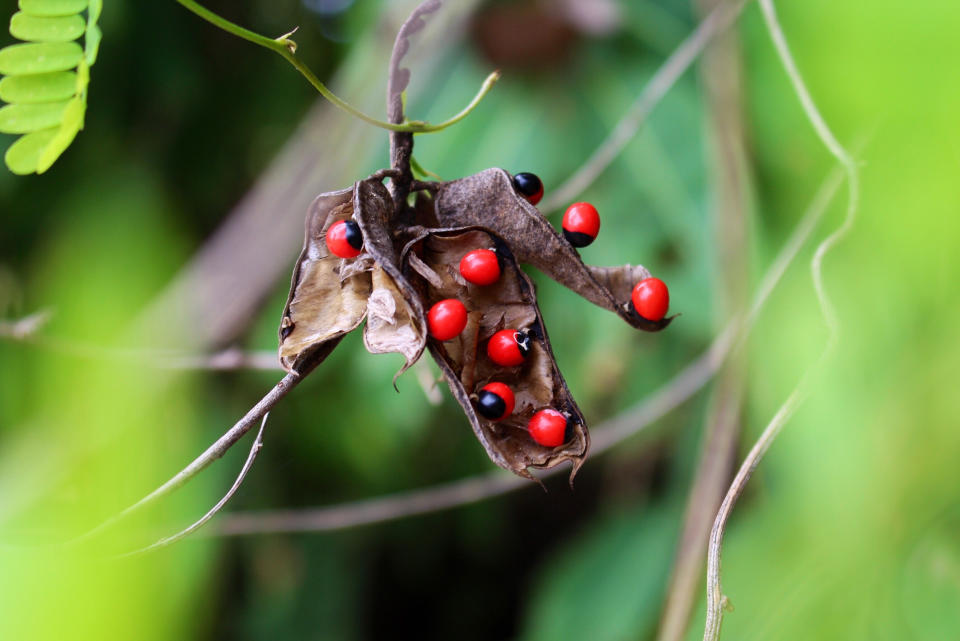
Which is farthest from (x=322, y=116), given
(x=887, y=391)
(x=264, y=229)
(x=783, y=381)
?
(x=887, y=391)

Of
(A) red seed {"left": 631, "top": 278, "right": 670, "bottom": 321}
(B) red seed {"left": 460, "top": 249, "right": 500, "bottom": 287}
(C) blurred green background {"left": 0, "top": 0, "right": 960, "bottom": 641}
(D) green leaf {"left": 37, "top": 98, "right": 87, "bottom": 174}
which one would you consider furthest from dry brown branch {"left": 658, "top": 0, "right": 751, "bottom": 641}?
(D) green leaf {"left": 37, "top": 98, "right": 87, "bottom": 174}

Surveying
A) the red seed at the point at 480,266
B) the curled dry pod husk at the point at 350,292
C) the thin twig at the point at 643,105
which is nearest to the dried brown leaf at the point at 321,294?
the curled dry pod husk at the point at 350,292

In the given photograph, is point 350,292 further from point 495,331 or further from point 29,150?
point 29,150

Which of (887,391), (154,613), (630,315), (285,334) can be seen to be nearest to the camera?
(154,613)

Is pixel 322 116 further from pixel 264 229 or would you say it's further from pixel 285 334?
pixel 285 334

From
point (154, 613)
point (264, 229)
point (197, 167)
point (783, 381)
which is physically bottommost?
point (197, 167)

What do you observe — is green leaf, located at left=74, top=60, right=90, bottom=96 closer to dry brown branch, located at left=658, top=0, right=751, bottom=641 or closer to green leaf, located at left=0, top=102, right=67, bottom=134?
green leaf, located at left=0, top=102, right=67, bottom=134

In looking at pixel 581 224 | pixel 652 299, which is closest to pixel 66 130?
pixel 581 224
